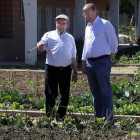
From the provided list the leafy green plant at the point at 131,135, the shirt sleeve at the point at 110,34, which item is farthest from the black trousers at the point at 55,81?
the leafy green plant at the point at 131,135

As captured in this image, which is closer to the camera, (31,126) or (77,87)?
(31,126)

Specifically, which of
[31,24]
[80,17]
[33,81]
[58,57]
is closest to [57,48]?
[58,57]

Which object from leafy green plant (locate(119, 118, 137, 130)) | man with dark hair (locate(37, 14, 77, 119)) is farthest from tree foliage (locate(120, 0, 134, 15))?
leafy green plant (locate(119, 118, 137, 130))

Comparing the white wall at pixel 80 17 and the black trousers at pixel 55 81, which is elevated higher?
the white wall at pixel 80 17

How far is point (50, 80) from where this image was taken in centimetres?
499

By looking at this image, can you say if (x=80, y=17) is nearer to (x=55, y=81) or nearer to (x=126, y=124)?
(x=55, y=81)

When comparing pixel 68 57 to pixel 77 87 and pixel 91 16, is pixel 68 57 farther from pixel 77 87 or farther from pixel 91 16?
pixel 77 87

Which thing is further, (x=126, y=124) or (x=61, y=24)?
(x=61, y=24)

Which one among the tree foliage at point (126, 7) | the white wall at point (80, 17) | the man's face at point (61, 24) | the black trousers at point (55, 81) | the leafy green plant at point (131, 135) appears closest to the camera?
the leafy green plant at point (131, 135)

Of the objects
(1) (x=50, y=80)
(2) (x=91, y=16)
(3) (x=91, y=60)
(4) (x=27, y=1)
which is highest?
(4) (x=27, y=1)

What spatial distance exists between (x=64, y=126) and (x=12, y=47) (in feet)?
34.4

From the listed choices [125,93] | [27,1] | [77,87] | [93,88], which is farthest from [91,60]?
[27,1]

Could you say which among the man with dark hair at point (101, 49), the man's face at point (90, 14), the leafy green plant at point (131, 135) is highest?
the man's face at point (90, 14)

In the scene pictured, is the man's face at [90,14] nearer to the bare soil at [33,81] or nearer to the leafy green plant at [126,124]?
the leafy green plant at [126,124]
